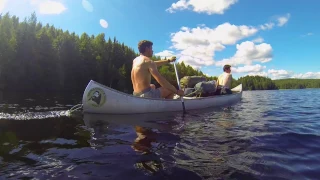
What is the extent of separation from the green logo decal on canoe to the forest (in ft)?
64.8

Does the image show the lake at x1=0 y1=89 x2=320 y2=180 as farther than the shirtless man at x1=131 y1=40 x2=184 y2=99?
No

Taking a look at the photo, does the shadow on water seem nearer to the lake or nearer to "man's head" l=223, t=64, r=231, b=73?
the lake

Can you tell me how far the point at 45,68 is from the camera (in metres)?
41.6

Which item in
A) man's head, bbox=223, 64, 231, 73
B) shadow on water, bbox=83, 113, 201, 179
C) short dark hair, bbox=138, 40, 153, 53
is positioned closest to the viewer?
shadow on water, bbox=83, 113, 201, 179

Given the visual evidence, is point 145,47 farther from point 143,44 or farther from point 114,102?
point 114,102

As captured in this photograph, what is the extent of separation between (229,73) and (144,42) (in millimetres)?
7398

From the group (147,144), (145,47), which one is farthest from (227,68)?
(147,144)

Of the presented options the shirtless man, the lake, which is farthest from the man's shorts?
the lake

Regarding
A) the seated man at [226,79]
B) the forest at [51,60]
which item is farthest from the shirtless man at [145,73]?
the forest at [51,60]

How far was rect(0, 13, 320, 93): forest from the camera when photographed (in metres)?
36.2

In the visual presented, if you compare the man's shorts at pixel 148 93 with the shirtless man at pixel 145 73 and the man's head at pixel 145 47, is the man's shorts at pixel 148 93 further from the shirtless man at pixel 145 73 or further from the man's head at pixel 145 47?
the man's head at pixel 145 47

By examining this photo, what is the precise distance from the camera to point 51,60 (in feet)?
141

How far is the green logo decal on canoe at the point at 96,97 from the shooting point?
6.82m

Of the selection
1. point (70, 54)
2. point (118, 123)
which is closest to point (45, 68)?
point (70, 54)
